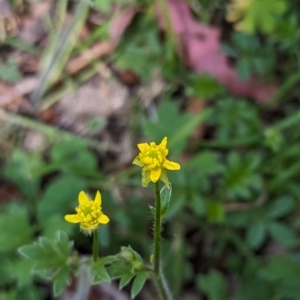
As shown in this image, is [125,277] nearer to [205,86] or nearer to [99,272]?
[99,272]

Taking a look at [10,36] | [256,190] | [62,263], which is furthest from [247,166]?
[10,36]

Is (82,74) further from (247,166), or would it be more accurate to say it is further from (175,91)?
(247,166)

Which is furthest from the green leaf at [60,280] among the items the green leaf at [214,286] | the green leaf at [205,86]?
the green leaf at [205,86]

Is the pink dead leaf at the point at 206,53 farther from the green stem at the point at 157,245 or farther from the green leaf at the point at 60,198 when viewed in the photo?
the green stem at the point at 157,245

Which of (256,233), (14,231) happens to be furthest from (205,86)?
(14,231)

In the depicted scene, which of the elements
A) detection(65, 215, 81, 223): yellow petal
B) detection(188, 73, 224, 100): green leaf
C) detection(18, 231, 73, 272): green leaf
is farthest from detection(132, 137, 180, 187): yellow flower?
detection(188, 73, 224, 100): green leaf

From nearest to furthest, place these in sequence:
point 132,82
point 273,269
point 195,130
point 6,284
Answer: point 273,269
point 6,284
point 195,130
point 132,82

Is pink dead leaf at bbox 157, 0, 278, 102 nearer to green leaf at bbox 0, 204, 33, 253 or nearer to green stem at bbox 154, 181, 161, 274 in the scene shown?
green leaf at bbox 0, 204, 33, 253
